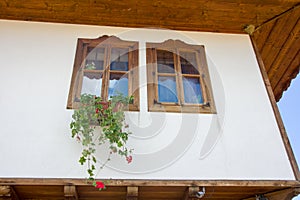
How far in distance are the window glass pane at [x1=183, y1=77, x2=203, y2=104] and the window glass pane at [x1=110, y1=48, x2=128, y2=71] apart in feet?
2.33

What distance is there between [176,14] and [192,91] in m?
1.02

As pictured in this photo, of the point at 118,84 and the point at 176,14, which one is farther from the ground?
the point at 176,14

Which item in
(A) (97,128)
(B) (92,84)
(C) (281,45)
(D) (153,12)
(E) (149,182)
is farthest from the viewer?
(C) (281,45)

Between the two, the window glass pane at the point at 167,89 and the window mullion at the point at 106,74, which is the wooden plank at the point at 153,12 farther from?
the window glass pane at the point at 167,89

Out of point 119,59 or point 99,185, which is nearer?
point 99,185

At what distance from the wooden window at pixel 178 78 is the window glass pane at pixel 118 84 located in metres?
0.25

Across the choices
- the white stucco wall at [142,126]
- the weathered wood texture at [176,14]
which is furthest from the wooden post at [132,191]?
the weathered wood texture at [176,14]

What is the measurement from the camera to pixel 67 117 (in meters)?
2.74

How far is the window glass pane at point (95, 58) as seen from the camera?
3.24m

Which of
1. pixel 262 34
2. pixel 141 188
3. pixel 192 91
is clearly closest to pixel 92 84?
pixel 192 91

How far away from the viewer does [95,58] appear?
3316mm

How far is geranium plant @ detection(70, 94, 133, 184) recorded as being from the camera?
8.16 ft

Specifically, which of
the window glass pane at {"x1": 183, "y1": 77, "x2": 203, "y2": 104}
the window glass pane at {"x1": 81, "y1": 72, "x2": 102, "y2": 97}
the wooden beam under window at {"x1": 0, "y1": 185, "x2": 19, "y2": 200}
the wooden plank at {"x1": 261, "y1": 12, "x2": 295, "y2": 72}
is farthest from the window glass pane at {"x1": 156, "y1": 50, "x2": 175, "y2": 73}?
the wooden beam under window at {"x1": 0, "y1": 185, "x2": 19, "y2": 200}

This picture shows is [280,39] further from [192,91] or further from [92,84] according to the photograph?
[92,84]
